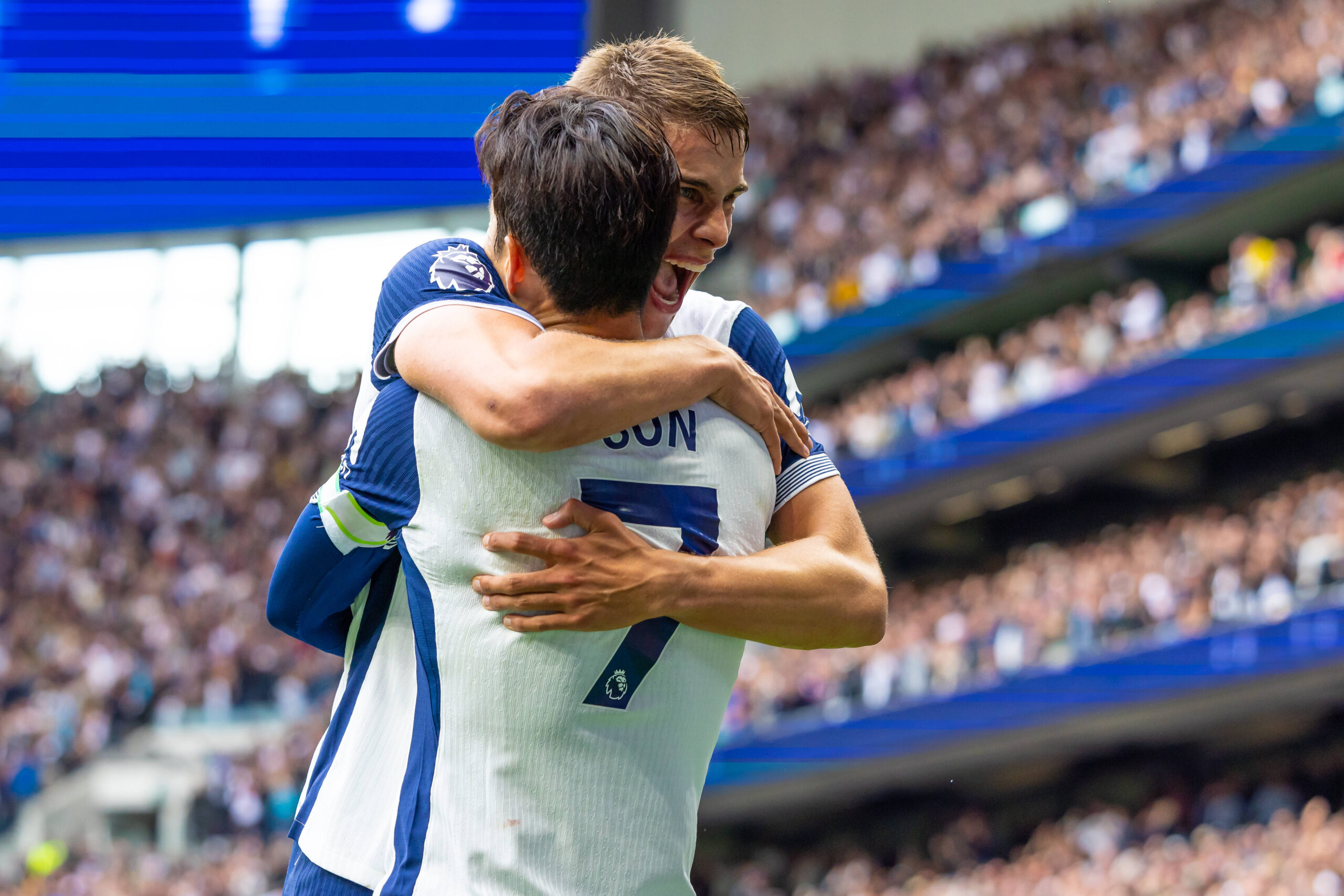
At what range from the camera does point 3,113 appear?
9164mm

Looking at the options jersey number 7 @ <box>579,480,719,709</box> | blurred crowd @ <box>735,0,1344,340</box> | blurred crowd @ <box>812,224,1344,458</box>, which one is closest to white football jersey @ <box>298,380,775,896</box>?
jersey number 7 @ <box>579,480,719,709</box>

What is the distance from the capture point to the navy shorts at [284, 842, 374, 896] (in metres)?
1.63

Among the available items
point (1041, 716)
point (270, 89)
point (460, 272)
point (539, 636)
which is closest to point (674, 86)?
point (460, 272)

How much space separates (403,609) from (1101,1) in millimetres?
19324

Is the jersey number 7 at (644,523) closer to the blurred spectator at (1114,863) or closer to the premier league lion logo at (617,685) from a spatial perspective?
the premier league lion logo at (617,685)

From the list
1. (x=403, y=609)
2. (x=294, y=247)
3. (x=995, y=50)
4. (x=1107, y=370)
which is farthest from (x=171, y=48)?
(x=294, y=247)

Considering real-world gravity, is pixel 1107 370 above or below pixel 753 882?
above

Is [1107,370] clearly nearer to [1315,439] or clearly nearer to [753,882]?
[1315,439]

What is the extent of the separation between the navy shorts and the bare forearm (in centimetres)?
46

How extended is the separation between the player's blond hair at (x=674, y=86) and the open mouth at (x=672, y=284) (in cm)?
16

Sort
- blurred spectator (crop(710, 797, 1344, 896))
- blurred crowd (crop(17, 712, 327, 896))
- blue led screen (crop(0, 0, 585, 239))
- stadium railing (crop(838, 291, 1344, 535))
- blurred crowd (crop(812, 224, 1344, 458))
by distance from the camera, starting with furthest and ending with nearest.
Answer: blurred crowd (crop(17, 712, 327, 896)) → stadium railing (crop(838, 291, 1344, 535)) → blurred crowd (crop(812, 224, 1344, 458)) → blurred spectator (crop(710, 797, 1344, 896)) → blue led screen (crop(0, 0, 585, 239))

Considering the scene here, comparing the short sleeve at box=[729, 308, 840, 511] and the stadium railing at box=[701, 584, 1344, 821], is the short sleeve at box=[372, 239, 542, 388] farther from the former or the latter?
the stadium railing at box=[701, 584, 1344, 821]

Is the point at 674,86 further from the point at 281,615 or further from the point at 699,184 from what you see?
the point at 281,615

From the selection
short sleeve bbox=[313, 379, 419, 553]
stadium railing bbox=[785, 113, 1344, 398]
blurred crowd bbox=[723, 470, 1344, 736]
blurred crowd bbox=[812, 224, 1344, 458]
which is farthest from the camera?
stadium railing bbox=[785, 113, 1344, 398]
